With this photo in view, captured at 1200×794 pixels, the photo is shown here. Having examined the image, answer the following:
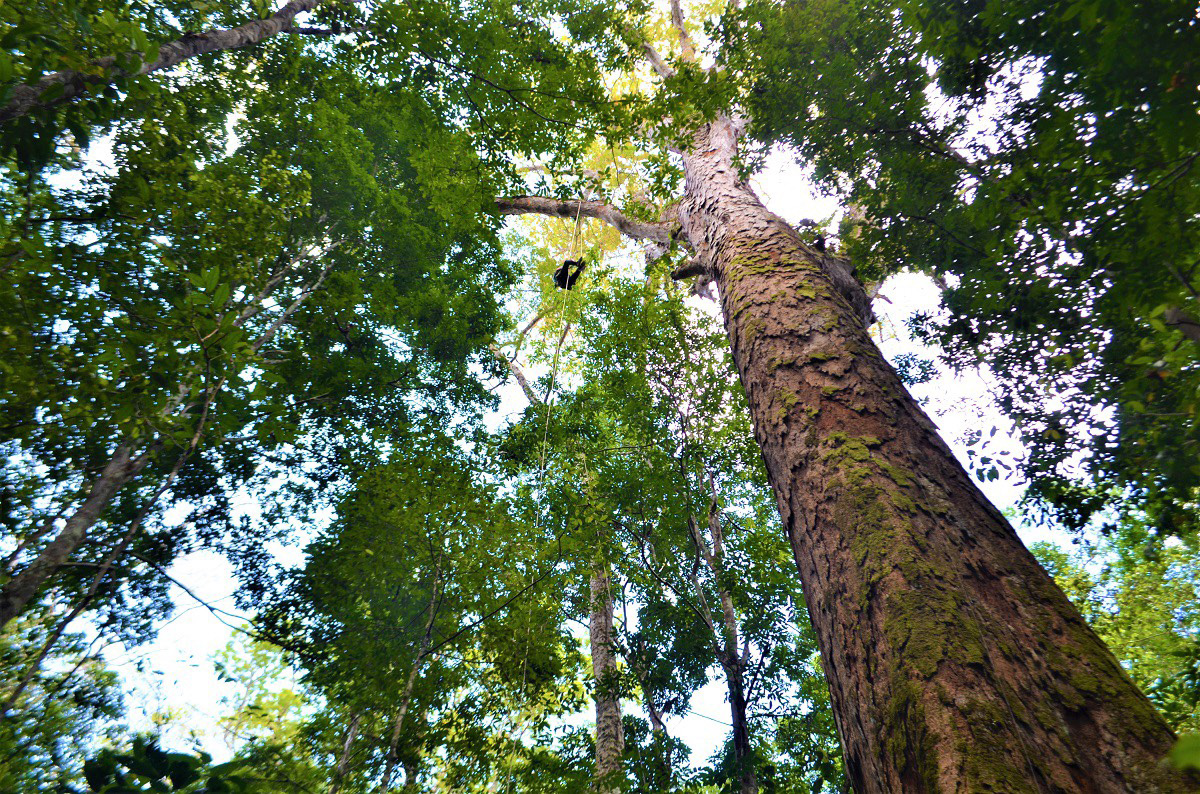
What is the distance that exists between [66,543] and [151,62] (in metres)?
3.76

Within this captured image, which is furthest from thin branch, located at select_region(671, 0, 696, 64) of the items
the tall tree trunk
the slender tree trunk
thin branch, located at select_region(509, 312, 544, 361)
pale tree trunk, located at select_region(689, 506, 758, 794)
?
the slender tree trunk

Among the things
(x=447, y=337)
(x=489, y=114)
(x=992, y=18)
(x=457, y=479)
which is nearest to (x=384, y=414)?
(x=447, y=337)

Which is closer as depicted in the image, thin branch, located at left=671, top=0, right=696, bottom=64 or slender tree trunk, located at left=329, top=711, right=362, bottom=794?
slender tree trunk, located at left=329, top=711, right=362, bottom=794

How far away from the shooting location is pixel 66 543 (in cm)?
387

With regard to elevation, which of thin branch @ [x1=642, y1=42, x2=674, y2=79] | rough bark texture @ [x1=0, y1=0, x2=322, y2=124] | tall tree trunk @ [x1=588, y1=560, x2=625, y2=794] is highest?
thin branch @ [x1=642, y1=42, x2=674, y2=79]

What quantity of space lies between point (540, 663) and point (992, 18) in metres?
5.22

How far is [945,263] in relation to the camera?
428 cm

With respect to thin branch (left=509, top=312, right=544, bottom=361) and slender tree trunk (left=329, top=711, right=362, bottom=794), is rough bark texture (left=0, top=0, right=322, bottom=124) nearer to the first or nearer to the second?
slender tree trunk (left=329, top=711, right=362, bottom=794)

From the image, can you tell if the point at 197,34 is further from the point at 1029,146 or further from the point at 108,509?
the point at 1029,146

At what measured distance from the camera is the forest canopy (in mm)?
1727

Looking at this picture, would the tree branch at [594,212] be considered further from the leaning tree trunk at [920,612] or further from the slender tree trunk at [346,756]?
the slender tree trunk at [346,756]

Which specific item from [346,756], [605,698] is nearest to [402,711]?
[346,756]

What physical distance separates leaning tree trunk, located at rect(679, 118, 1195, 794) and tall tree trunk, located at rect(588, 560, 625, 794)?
333 centimetres

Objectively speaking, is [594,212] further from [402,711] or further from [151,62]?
[402,711]
